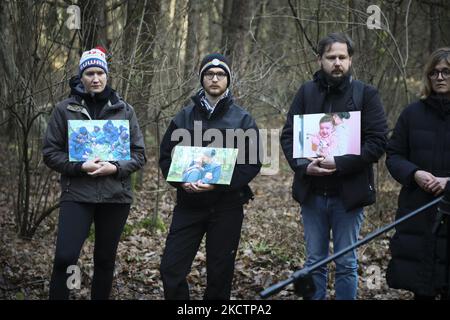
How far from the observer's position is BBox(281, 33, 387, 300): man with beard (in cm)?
477

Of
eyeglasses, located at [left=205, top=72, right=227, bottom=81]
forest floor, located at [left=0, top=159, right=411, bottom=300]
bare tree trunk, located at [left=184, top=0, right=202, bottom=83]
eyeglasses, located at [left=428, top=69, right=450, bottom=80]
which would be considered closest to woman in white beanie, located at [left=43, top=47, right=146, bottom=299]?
eyeglasses, located at [left=205, top=72, right=227, bottom=81]

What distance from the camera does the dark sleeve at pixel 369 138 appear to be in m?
4.74

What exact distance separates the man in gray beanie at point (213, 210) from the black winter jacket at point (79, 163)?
19.6 inches

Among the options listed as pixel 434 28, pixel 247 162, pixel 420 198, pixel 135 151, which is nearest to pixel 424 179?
pixel 420 198

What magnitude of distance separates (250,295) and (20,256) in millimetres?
2734

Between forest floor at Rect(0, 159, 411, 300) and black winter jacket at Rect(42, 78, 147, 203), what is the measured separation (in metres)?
1.55

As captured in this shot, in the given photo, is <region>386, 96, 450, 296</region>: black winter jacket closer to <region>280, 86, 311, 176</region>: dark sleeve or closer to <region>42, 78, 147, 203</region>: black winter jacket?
<region>280, 86, 311, 176</region>: dark sleeve

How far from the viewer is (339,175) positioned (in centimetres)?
482

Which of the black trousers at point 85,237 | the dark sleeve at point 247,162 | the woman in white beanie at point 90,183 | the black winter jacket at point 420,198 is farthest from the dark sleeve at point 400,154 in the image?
the black trousers at point 85,237

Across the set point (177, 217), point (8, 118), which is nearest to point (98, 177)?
point (177, 217)

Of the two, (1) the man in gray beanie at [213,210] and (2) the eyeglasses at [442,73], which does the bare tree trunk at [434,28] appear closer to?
(2) the eyeglasses at [442,73]

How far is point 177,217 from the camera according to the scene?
4.97 meters
